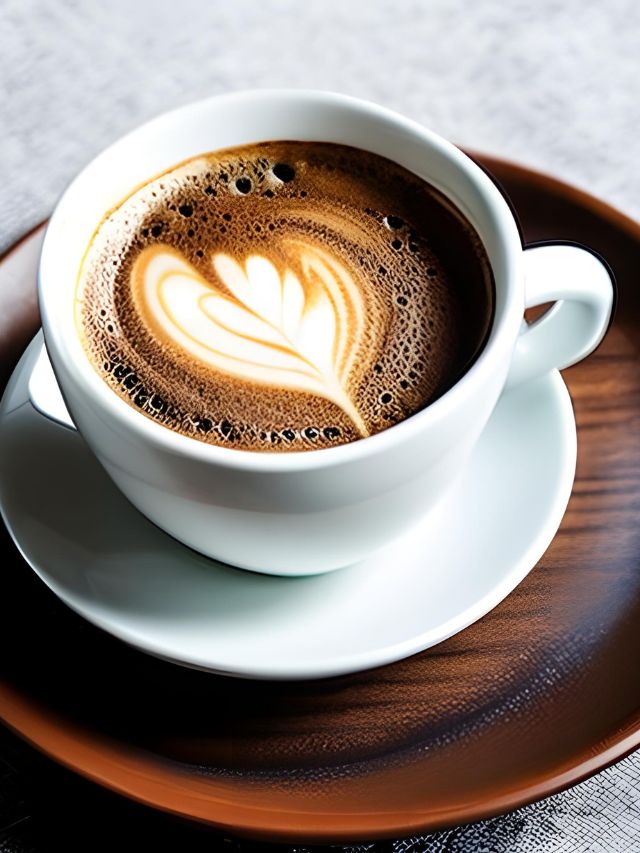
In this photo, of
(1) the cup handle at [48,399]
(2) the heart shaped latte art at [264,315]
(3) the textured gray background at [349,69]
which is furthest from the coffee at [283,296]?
(3) the textured gray background at [349,69]

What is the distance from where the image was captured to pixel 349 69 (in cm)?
189

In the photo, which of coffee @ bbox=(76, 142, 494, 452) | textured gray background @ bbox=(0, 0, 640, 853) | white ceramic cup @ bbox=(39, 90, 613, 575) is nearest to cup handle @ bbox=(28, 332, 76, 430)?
white ceramic cup @ bbox=(39, 90, 613, 575)

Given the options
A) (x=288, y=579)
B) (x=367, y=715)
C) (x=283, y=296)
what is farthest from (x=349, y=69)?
(x=367, y=715)

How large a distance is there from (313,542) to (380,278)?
0.28 meters

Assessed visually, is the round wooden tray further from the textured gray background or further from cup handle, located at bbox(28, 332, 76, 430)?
the textured gray background

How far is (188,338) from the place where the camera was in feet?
3.32

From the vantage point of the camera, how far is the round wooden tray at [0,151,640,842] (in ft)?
3.05

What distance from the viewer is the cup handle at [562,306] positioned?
3.31 ft

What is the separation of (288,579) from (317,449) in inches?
6.4

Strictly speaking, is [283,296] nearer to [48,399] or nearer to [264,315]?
[264,315]

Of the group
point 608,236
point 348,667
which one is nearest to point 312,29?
point 608,236

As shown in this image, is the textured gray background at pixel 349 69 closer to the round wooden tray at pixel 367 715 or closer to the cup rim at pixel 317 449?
the cup rim at pixel 317 449

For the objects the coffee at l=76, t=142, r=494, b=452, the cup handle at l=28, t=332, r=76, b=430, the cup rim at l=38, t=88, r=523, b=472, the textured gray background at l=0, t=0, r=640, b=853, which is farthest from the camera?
the textured gray background at l=0, t=0, r=640, b=853

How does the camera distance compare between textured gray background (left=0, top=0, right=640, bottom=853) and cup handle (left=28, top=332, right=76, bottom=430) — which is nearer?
cup handle (left=28, top=332, right=76, bottom=430)
